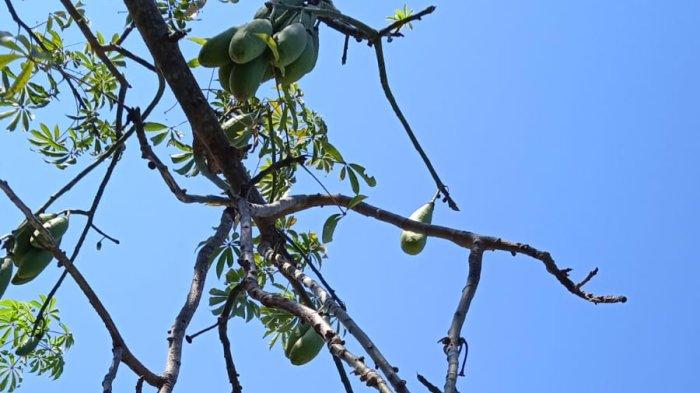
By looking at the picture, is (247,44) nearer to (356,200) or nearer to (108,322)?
(356,200)

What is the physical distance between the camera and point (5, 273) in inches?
122

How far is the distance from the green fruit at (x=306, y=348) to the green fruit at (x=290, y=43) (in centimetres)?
100

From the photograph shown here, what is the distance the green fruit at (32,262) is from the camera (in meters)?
3.13

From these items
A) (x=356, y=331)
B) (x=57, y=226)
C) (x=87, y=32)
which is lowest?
(x=356, y=331)

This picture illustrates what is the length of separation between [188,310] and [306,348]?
0.54 meters

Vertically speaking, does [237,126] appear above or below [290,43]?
above

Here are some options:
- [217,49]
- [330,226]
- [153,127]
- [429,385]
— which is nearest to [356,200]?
[330,226]

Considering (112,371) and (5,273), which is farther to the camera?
(5,273)

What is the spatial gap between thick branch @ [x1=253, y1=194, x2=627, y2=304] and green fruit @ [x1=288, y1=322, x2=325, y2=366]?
1.57 ft

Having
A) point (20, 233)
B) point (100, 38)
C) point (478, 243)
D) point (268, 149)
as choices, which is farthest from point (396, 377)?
point (100, 38)

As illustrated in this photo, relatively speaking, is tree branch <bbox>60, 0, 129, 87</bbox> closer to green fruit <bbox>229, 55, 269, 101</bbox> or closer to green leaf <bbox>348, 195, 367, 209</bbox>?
green fruit <bbox>229, 55, 269, 101</bbox>

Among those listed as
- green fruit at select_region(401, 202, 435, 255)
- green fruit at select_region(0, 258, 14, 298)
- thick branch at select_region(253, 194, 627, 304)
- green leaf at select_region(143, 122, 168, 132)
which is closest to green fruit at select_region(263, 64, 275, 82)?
thick branch at select_region(253, 194, 627, 304)

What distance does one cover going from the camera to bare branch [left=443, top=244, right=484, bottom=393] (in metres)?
1.88

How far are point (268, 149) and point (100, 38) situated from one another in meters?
1.50
